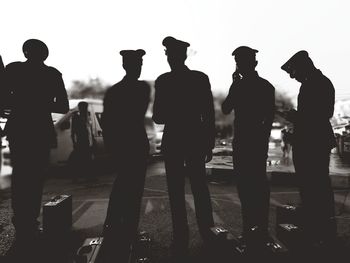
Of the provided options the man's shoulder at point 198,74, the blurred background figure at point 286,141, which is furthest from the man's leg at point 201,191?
the blurred background figure at point 286,141

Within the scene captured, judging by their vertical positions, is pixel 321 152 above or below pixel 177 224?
above

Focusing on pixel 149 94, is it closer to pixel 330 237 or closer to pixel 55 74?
pixel 55 74

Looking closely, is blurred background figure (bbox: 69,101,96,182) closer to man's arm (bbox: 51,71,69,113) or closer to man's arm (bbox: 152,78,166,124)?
man's arm (bbox: 51,71,69,113)

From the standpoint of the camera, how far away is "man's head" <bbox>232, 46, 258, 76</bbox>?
3721 mm

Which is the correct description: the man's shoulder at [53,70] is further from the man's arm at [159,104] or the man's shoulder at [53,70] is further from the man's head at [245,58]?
the man's head at [245,58]

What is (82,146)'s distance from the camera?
9773 mm

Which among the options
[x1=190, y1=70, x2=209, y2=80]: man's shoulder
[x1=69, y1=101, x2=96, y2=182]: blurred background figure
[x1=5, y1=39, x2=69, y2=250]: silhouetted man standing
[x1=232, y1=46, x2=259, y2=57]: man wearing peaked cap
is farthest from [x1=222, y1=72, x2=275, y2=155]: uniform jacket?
[x1=69, y1=101, x2=96, y2=182]: blurred background figure

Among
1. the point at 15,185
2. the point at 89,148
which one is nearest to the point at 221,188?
the point at 89,148

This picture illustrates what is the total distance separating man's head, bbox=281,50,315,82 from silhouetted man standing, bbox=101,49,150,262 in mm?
1432

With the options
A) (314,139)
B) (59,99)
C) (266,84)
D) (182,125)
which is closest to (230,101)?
(266,84)

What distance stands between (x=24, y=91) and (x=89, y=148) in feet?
20.5

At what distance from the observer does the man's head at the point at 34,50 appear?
3.75 meters

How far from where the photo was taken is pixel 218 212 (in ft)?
18.2

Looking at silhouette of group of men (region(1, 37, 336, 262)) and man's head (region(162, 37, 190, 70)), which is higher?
man's head (region(162, 37, 190, 70))
